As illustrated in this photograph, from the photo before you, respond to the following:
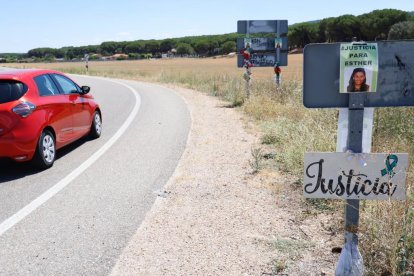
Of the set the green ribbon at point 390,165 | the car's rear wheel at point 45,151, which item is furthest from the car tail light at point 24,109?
the green ribbon at point 390,165

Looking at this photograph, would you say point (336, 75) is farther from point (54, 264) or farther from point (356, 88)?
point (54, 264)

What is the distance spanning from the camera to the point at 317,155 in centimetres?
304

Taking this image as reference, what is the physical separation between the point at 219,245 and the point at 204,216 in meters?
0.77

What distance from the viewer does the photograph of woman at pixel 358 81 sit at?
9.37 feet

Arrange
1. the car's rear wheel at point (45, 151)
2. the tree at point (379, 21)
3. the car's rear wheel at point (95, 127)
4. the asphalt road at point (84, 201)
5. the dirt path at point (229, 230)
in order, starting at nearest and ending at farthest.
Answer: the dirt path at point (229, 230), the asphalt road at point (84, 201), the car's rear wheel at point (45, 151), the car's rear wheel at point (95, 127), the tree at point (379, 21)

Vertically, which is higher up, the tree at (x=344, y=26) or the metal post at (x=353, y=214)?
the tree at (x=344, y=26)

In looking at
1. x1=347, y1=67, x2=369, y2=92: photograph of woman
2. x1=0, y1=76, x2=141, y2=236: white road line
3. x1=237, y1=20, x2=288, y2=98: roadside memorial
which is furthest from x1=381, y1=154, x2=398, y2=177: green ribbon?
x1=237, y1=20, x2=288, y2=98: roadside memorial

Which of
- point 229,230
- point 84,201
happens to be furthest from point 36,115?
point 229,230

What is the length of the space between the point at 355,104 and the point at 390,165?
491 millimetres

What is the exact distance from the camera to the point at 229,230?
A: 14.3ft

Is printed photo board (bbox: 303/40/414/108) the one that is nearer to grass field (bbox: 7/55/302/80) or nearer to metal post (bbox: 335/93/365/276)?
metal post (bbox: 335/93/365/276)

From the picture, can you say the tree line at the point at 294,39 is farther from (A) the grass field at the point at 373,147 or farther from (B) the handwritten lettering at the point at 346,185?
(B) the handwritten lettering at the point at 346,185

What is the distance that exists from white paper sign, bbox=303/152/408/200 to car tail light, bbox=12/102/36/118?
4912 millimetres

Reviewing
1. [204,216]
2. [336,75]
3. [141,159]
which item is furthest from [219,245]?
[141,159]
